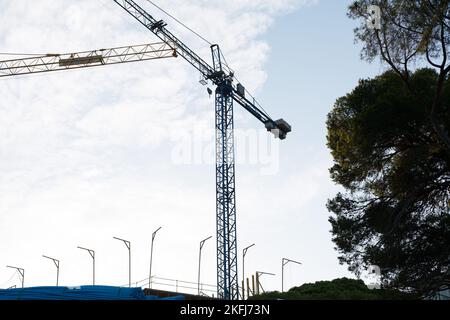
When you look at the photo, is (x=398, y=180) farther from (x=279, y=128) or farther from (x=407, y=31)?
(x=279, y=128)

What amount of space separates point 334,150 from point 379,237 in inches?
220

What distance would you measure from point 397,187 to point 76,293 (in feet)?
53.4

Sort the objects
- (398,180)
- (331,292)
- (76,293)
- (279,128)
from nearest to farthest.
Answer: (76,293), (398,180), (331,292), (279,128)

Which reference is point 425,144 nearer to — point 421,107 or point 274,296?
point 421,107

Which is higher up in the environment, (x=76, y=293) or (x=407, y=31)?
(x=407, y=31)

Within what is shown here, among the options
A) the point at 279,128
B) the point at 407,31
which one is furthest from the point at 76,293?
the point at 279,128

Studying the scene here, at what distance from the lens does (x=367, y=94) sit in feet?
92.2

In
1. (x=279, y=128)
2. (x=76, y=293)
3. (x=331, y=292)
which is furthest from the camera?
(x=279, y=128)

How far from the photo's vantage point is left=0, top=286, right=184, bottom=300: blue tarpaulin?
16297 millimetres

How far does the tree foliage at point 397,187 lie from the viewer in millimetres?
25297

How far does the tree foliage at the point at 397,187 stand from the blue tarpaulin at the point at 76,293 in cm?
1270

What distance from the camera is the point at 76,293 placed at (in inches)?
645

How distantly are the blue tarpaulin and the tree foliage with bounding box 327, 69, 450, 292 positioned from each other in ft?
41.7

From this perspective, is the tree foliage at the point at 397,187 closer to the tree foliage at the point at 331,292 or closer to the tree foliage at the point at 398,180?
the tree foliage at the point at 398,180
